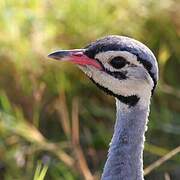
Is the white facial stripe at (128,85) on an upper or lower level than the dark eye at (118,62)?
lower

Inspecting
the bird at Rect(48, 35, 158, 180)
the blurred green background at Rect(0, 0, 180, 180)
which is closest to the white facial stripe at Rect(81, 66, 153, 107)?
the bird at Rect(48, 35, 158, 180)

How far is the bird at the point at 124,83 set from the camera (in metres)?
3.00

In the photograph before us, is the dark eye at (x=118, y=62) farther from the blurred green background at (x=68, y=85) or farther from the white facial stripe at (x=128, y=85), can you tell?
the blurred green background at (x=68, y=85)

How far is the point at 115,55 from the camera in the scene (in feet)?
9.87

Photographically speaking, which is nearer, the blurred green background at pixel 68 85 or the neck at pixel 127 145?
the neck at pixel 127 145

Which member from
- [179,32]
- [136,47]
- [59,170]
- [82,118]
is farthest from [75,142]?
[136,47]

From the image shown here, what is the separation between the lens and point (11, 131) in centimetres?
497

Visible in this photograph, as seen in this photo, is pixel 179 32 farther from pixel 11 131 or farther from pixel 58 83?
pixel 11 131

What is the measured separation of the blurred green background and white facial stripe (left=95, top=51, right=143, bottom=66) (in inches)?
80.6

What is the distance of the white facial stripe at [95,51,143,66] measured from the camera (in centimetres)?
300

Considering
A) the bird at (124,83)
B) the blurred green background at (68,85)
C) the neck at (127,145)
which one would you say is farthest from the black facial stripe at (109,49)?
the blurred green background at (68,85)

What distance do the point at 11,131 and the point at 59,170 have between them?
1.28 ft

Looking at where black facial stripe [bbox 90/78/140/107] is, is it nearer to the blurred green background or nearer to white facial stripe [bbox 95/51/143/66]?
white facial stripe [bbox 95/51/143/66]

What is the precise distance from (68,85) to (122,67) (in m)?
2.50
